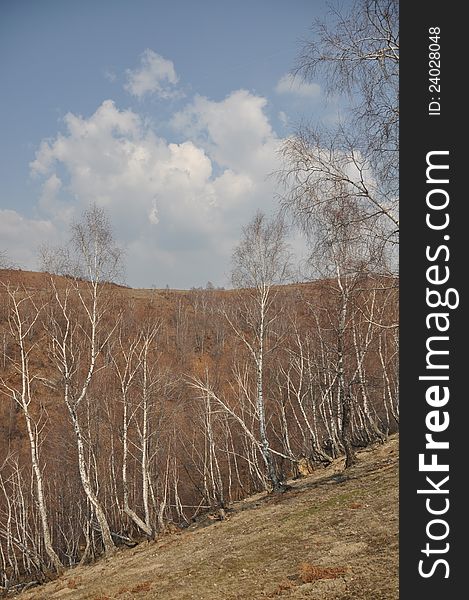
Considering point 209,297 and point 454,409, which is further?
point 209,297

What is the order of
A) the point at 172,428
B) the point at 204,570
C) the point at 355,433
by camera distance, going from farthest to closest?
1. the point at 172,428
2. the point at 355,433
3. the point at 204,570

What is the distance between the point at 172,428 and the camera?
2875cm

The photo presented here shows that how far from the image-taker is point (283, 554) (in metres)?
8.02

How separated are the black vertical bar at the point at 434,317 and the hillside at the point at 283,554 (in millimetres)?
2673

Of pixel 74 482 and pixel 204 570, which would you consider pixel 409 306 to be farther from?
pixel 74 482

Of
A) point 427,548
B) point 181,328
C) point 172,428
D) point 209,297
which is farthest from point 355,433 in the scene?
point 209,297

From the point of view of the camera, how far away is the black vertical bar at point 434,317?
3135 millimetres

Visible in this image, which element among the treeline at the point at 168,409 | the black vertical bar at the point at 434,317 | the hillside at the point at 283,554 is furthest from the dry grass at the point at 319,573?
the black vertical bar at the point at 434,317

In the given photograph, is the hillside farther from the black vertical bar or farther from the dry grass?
the black vertical bar

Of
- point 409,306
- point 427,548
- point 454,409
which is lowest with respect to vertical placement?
point 427,548

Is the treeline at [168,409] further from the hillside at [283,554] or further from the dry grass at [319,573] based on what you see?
the dry grass at [319,573]

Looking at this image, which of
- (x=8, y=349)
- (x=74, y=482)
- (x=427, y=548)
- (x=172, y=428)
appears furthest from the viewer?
(x=8, y=349)

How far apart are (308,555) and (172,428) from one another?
22166mm

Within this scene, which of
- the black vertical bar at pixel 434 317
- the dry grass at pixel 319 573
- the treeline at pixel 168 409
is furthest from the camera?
the treeline at pixel 168 409
